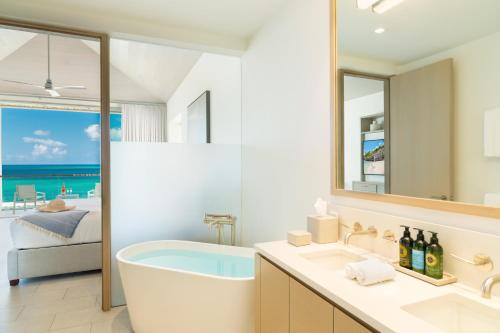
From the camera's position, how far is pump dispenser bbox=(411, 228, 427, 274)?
1136 millimetres

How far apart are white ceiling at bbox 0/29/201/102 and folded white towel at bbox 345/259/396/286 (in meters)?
2.57

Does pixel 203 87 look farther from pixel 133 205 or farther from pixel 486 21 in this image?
pixel 486 21

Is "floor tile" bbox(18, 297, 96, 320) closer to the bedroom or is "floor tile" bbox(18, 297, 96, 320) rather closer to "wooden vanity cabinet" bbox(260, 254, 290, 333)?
the bedroom

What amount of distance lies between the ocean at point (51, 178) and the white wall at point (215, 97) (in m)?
1.93

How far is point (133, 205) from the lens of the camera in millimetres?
2719

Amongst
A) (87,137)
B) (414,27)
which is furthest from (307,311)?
(87,137)

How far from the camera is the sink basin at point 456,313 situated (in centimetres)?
90

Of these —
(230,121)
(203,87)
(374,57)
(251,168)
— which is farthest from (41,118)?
(374,57)

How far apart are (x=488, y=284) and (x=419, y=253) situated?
24 centimetres

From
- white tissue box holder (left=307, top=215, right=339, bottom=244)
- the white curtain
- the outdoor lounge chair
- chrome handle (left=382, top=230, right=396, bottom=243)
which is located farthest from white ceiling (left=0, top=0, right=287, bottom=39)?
the outdoor lounge chair

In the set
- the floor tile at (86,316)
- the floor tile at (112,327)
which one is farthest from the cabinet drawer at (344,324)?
the floor tile at (86,316)

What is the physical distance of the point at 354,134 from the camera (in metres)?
1.65

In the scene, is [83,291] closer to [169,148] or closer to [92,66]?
[169,148]

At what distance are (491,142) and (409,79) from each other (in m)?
0.45
